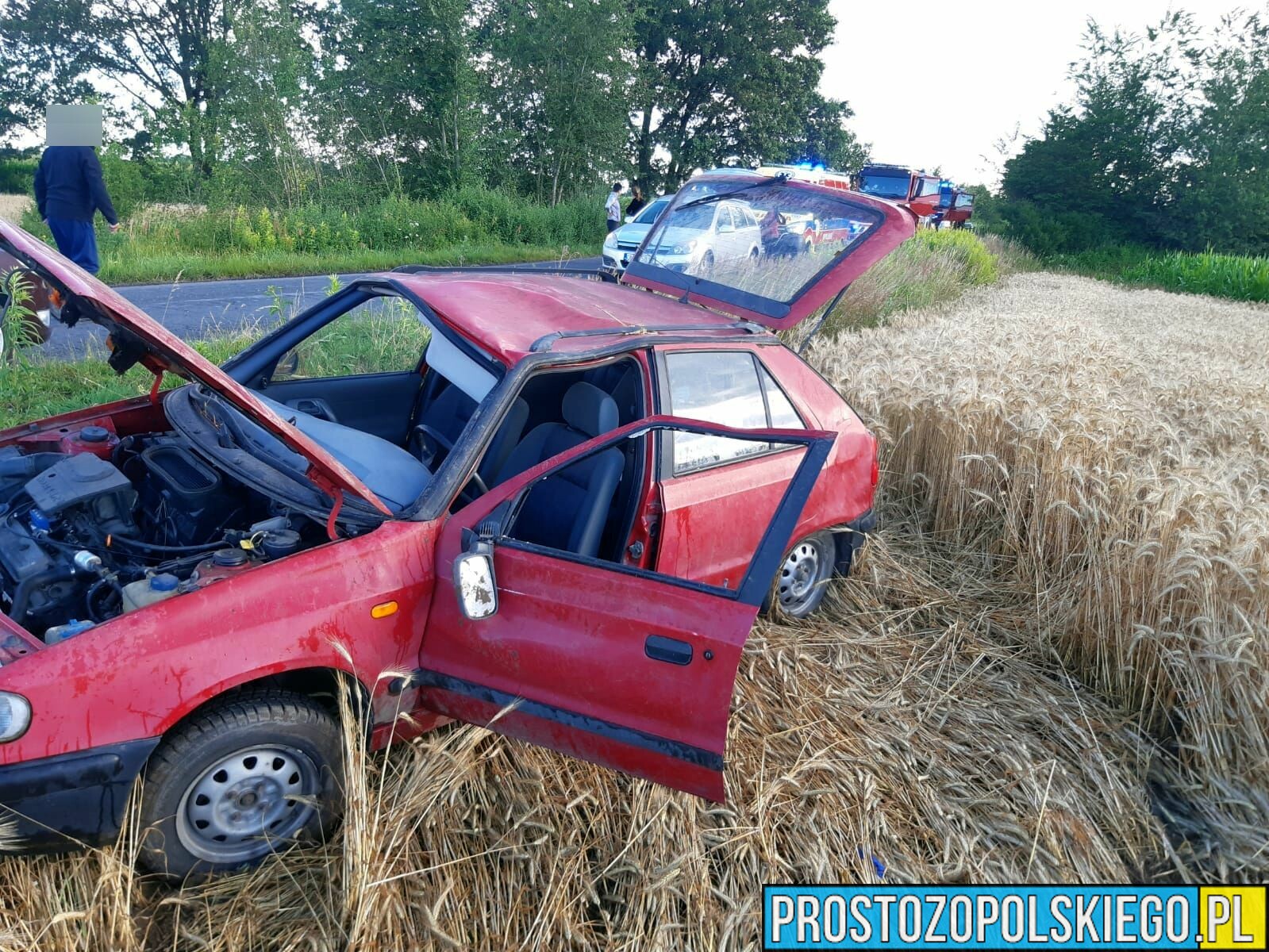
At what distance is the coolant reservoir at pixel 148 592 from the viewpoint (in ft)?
7.09

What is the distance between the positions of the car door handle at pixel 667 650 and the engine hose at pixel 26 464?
2335 mm

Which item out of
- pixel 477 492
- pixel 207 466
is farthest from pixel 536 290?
pixel 207 466

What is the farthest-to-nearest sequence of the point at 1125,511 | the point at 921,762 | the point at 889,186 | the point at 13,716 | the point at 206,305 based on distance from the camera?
1. the point at 889,186
2. the point at 206,305
3. the point at 1125,511
4. the point at 921,762
5. the point at 13,716

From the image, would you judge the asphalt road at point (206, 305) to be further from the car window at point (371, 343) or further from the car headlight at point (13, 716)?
the car headlight at point (13, 716)

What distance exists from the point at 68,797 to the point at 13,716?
0.83 feet

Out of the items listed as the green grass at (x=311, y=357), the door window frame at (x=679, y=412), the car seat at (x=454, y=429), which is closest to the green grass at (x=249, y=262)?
the green grass at (x=311, y=357)

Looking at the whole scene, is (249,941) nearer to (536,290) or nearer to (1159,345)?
(536,290)

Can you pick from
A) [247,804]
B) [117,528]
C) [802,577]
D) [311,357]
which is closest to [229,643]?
[247,804]

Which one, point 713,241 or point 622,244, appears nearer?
point 713,241

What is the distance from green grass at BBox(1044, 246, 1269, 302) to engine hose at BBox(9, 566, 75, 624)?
25.0 meters

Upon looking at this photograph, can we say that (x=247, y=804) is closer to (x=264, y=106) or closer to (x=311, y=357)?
(x=311, y=357)

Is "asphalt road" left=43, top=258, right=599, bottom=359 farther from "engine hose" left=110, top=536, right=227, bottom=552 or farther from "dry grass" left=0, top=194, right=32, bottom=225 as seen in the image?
"engine hose" left=110, top=536, right=227, bottom=552

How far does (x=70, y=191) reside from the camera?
8016 millimetres

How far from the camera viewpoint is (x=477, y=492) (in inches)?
114
